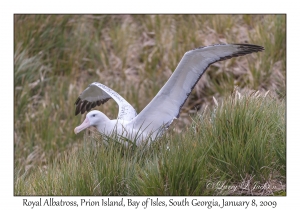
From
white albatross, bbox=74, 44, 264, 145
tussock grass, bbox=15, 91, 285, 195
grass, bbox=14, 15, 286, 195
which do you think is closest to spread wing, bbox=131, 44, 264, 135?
white albatross, bbox=74, 44, 264, 145

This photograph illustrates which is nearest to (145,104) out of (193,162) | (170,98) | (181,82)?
(170,98)

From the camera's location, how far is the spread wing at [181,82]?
6496 mm

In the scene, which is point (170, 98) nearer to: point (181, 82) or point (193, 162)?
point (181, 82)

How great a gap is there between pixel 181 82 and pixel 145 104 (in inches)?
188

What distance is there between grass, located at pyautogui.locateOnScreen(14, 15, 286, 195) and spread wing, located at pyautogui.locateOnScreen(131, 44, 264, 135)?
0.29m

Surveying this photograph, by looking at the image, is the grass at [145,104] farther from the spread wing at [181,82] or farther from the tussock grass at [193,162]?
the spread wing at [181,82]

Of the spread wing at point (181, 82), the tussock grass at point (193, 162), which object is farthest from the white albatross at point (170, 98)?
the tussock grass at point (193, 162)

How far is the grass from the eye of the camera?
5.48 m

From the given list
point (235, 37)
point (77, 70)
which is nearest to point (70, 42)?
point (77, 70)

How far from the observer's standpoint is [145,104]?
1146 centimetres

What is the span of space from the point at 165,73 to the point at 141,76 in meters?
0.60

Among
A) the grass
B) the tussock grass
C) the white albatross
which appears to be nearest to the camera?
the tussock grass

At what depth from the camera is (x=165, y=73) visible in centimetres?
1185

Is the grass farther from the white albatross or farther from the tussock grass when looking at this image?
the white albatross
